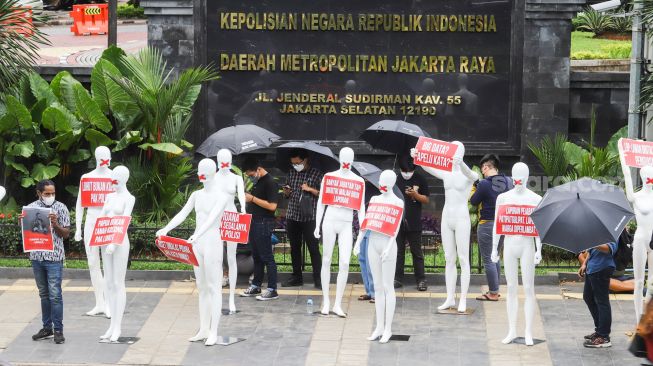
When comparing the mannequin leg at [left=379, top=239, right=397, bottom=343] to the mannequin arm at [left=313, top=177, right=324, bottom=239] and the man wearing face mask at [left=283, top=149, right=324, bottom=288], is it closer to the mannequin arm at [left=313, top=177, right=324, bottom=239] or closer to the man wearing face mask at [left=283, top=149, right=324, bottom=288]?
the mannequin arm at [left=313, top=177, right=324, bottom=239]

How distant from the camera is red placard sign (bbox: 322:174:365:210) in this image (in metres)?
16.2

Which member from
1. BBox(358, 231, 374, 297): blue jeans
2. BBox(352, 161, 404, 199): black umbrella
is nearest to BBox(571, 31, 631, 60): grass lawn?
BBox(352, 161, 404, 199): black umbrella

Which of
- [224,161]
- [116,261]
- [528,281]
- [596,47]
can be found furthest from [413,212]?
[596,47]

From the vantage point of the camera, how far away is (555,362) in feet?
47.4

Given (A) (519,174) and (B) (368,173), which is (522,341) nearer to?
(A) (519,174)

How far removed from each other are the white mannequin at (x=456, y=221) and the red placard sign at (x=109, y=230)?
3.85 m

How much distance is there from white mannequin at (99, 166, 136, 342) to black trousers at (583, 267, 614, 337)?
5.32 metres

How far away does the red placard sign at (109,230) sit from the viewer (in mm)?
15047

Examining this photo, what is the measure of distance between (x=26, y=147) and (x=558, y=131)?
8.66 meters

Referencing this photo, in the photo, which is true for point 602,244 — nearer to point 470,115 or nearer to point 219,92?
point 470,115

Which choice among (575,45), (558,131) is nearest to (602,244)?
(558,131)

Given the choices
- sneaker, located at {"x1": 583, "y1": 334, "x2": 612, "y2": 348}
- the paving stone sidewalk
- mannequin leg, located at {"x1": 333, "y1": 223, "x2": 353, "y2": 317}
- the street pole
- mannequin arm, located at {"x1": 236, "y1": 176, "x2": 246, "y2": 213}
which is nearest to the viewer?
the paving stone sidewalk

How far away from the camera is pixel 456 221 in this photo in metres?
16.4

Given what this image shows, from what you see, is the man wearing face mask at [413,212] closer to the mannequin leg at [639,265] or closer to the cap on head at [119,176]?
the mannequin leg at [639,265]
